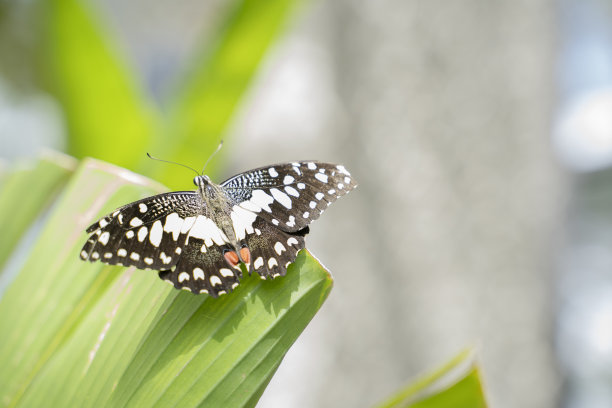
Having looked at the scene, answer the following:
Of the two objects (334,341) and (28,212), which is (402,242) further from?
(28,212)

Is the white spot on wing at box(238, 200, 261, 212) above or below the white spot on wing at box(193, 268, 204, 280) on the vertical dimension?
above

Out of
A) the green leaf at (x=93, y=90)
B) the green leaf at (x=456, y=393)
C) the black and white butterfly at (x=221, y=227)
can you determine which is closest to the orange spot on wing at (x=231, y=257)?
the black and white butterfly at (x=221, y=227)

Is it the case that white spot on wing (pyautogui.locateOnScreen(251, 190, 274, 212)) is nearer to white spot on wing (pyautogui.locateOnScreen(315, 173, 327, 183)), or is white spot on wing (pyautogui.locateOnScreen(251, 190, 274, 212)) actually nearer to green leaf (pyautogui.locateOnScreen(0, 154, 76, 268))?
white spot on wing (pyautogui.locateOnScreen(315, 173, 327, 183))

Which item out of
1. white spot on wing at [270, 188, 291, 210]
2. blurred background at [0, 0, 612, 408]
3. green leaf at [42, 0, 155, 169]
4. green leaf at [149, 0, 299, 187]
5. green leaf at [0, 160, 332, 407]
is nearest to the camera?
green leaf at [0, 160, 332, 407]

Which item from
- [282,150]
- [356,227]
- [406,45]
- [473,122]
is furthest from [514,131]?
[282,150]

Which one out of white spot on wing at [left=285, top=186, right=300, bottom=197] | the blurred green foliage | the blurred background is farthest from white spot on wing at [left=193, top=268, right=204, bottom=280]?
the blurred background

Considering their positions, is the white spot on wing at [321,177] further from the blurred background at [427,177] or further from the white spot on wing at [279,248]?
the blurred background at [427,177]

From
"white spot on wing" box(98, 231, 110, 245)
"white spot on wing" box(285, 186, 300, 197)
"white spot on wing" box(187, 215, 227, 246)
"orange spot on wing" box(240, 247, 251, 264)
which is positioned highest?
"white spot on wing" box(285, 186, 300, 197)

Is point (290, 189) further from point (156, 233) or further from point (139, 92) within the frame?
point (139, 92)
